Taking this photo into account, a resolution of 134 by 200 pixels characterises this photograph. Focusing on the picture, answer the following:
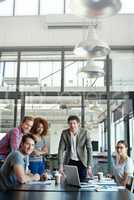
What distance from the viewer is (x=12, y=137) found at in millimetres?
3420

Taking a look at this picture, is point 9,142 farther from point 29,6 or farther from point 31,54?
point 29,6

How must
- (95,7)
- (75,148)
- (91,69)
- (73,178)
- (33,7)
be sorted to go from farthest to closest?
(33,7), (91,69), (75,148), (73,178), (95,7)

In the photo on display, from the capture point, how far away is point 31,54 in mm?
6539

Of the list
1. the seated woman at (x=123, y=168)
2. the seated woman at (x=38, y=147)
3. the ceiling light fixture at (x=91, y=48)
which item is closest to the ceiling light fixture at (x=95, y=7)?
the ceiling light fixture at (x=91, y=48)

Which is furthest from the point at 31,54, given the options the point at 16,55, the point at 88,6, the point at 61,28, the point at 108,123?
the point at 88,6

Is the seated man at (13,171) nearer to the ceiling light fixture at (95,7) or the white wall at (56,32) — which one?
the ceiling light fixture at (95,7)

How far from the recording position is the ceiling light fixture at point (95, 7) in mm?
2400

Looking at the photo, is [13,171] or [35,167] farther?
[35,167]

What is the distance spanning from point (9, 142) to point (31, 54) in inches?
133

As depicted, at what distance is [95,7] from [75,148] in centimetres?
204

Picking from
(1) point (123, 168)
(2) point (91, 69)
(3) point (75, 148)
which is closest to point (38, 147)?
(3) point (75, 148)

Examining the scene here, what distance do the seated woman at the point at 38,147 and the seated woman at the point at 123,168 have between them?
887 mm

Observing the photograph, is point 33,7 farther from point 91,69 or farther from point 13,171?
point 13,171

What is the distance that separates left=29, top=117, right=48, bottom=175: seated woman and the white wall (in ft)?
9.04
